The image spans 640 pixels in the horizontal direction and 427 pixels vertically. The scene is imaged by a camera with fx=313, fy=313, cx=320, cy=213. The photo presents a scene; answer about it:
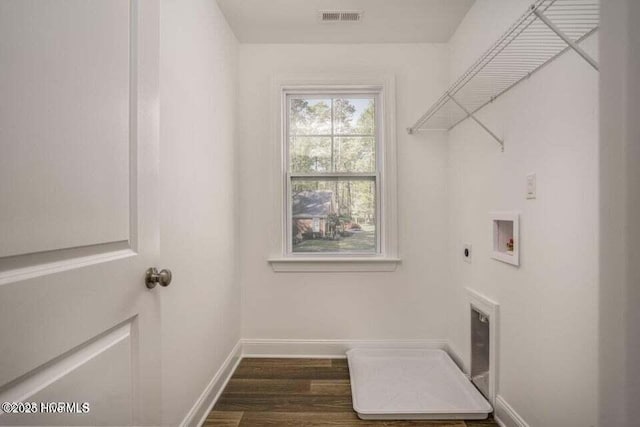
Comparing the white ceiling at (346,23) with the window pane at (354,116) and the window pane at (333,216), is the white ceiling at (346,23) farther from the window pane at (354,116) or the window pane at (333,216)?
the window pane at (333,216)

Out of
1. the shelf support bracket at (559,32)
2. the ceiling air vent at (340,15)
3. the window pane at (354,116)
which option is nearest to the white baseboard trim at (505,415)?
the shelf support bracket at (559,32)

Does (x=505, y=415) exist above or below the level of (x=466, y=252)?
below

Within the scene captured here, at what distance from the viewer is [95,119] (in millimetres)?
668

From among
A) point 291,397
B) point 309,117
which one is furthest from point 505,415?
point 309,117

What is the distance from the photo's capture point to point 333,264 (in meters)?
2.42

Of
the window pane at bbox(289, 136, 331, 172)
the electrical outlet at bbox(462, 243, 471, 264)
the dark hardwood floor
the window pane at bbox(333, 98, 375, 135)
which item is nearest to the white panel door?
the dark hardwood floor

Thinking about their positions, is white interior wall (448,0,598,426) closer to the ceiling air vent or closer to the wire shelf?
the wire shelf

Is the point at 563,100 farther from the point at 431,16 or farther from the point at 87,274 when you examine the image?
the point at 87,274

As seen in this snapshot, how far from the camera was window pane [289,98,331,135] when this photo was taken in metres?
2.51

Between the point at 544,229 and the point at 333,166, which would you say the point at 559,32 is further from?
the point at 333,166

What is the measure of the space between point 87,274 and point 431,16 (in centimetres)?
236

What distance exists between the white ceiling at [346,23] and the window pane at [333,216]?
107 centimetres

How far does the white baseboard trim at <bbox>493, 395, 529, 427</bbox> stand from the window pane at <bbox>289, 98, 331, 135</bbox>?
2.06m

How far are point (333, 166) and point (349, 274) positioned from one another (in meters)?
0.86
